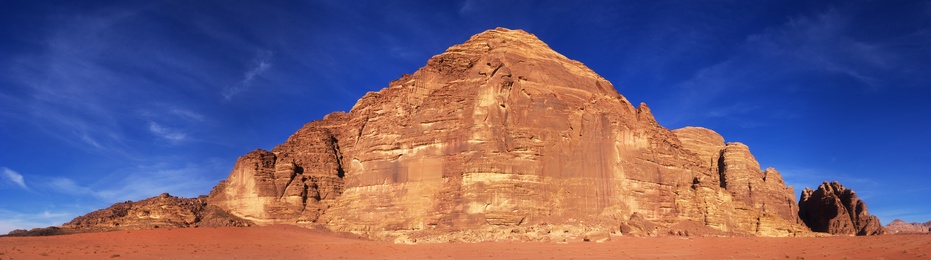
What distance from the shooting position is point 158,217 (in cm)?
4875

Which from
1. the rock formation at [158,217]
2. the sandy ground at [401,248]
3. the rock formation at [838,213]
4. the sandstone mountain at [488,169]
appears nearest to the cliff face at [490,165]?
the sandstone mountain at [488,169]

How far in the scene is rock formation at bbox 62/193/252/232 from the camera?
47.8 meters

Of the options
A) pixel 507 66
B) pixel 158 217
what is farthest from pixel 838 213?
pixel 158 217

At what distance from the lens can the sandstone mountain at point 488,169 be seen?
41562 mm

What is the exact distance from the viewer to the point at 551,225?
3906cm

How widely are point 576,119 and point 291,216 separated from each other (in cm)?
2276

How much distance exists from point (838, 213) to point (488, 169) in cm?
4571

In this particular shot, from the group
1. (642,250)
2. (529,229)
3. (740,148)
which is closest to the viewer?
(642,250)

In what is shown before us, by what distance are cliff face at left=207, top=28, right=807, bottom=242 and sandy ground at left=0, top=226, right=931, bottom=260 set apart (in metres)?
4.38

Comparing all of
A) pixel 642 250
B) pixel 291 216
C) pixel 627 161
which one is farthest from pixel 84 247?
pixel 627 161

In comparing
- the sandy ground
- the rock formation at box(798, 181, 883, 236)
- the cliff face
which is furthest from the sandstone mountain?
the rock formation at box(798, 181, 883, 236)

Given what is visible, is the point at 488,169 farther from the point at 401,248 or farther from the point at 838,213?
the point at 838,213

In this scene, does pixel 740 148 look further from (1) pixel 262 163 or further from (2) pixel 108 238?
(2) pixel 108 238

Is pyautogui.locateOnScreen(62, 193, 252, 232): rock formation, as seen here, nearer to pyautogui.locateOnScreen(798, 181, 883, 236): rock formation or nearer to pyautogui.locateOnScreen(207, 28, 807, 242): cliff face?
pyautogui.locateOnScreen(207, 28, 807, 242): cliff face
